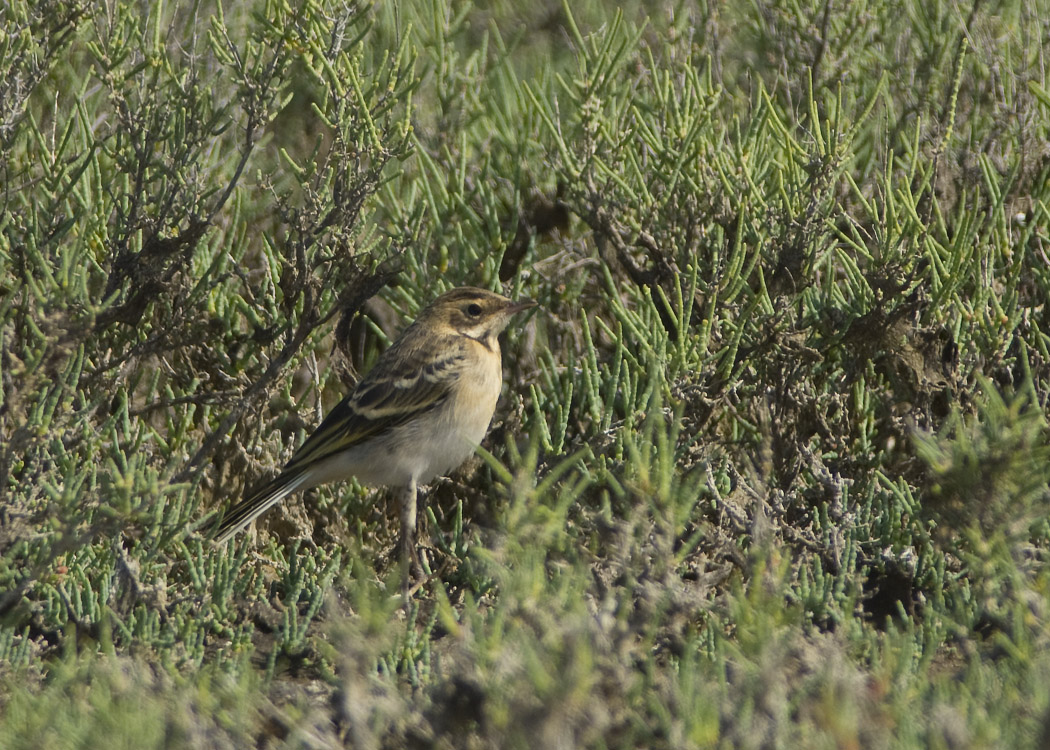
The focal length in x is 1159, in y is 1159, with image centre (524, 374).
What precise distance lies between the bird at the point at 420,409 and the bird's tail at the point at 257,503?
4cm

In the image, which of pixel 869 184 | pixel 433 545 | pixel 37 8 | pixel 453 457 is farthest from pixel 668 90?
pixel 37 8

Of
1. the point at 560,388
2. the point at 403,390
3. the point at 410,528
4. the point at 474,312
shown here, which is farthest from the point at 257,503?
the point at 560,388

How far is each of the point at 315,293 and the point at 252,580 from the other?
4.58ft

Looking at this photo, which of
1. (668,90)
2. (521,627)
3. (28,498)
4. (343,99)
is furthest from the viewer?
(668,90)

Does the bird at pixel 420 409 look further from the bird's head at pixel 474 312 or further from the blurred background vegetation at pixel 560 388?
the blurred background vegetation at pixel 560 388

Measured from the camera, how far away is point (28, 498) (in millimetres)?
4484

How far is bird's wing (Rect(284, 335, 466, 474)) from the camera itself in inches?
228

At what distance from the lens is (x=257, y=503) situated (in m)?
5.47

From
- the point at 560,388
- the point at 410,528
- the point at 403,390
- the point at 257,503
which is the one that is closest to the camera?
the point at 257,503

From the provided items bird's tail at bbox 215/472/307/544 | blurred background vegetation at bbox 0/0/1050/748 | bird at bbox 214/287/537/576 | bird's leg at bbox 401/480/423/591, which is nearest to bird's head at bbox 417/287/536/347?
bird at bbox 214/287/537/576

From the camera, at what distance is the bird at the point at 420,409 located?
571cm

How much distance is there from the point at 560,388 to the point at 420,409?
74 centimetres

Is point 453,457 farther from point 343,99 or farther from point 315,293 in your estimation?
point 343,99

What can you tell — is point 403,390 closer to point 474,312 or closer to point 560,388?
point 474,312
